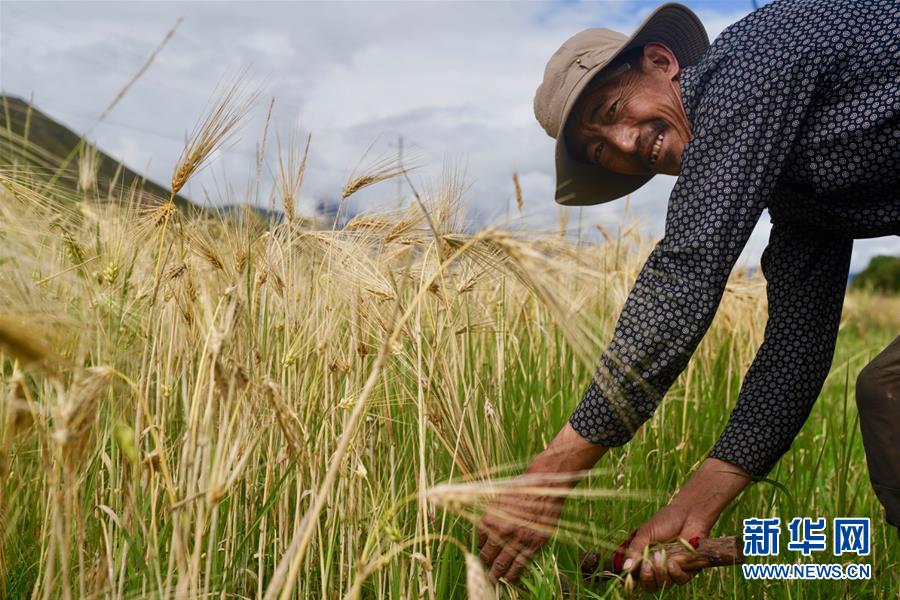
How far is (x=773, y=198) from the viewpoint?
6.37 feet

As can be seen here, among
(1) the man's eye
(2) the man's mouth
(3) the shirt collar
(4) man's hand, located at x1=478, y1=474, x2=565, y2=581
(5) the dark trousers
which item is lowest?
(4) man's hand, located at x1=478, y1=474, x2=565, y2=581

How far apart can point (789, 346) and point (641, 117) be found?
2.28ft

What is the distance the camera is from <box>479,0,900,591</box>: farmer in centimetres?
149

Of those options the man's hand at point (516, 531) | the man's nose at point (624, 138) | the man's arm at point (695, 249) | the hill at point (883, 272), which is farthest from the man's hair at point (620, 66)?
the hill at point (883, 272)

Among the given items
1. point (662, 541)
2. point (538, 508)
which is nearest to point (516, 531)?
point (538, 508)

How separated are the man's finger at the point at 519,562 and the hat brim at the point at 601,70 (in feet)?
2.78

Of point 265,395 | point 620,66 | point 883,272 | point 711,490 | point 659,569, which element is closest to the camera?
point 265,395

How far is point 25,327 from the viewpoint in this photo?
1.06m

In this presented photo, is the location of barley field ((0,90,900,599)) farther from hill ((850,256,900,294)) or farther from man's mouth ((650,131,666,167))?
hill ((850,256,900,294))

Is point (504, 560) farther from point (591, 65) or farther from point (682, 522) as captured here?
point (591, 65)

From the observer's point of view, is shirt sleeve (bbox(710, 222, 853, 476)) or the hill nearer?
shirt sleeve (bbox(710, 222, 853, 476))

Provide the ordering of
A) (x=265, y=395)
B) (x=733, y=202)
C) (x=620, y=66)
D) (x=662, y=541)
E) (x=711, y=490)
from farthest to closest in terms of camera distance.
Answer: (x=620, y=66) → (x=711, y=490) → (x=662, y=541) → (x=733, y=202) → (x=265, y=395)

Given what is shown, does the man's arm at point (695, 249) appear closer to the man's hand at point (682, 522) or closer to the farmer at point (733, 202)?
the farmer at point (733, 202)

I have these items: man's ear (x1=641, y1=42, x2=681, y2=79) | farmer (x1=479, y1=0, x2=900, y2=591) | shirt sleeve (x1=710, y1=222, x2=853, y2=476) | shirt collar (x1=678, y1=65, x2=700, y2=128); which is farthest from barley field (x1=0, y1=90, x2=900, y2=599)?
man's ear (x1=641, y1=42, x2=681, y2=79)
